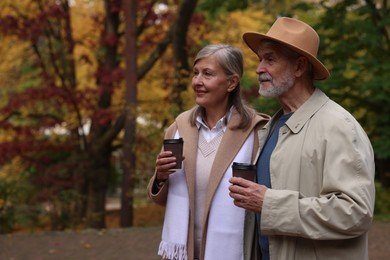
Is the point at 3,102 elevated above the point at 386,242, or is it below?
above

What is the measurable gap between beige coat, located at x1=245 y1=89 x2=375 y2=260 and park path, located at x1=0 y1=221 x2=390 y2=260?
15.4 ft

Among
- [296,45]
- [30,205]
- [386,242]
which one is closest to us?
[296,45]

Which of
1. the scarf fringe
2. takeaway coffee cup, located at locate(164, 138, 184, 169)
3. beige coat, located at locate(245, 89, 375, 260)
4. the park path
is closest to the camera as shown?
beige coat, located at locate(245, 89, 375, 260)

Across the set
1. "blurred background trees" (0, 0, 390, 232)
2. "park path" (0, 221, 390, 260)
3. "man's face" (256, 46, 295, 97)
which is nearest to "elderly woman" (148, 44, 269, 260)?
"man's face" (256, 46, 295, 97)

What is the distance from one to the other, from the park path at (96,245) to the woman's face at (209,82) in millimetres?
4279

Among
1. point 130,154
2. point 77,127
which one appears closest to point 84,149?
point 77,127

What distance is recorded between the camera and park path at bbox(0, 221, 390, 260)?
24.2 ft

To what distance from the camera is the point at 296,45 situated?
2.71m

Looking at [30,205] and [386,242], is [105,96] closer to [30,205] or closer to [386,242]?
[30,205]

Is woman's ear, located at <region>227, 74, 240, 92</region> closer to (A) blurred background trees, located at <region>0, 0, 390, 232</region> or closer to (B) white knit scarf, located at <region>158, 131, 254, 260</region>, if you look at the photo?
(B) white knit scarf, located at <region>158, 131, 254, 260</region>

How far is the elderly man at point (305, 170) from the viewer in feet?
7.95

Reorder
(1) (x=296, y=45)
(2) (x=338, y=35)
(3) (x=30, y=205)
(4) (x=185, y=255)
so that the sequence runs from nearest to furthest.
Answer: (1) (x=296, y=45) → (4) (x=185, y=255) → (2) (x=338, y=35) → (3) (x=30, y=205)

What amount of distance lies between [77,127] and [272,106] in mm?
4980

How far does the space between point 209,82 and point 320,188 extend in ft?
3.29
